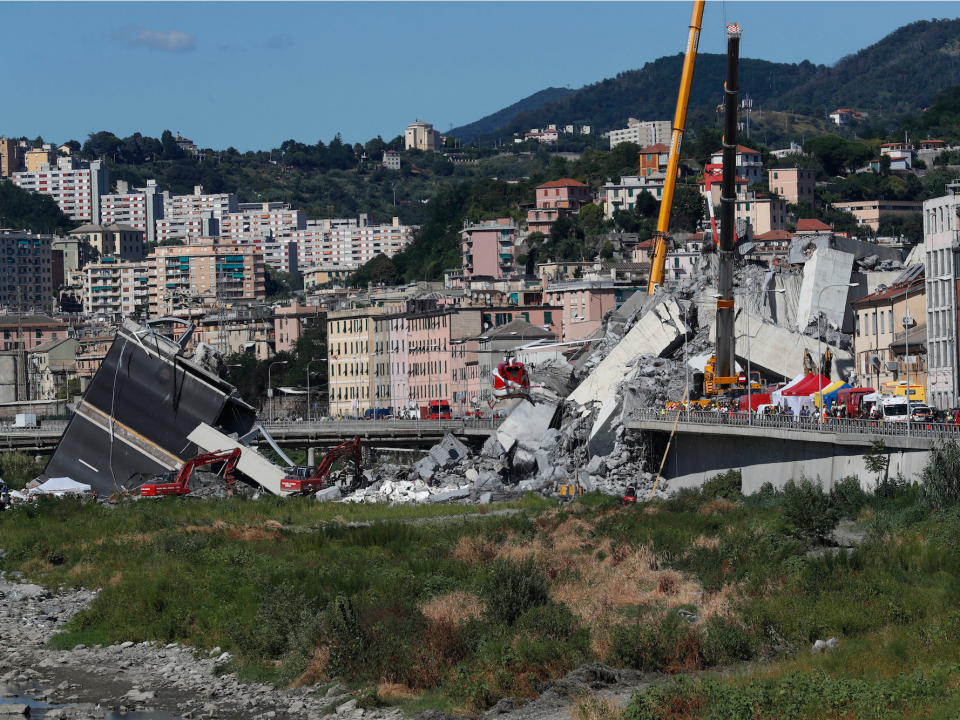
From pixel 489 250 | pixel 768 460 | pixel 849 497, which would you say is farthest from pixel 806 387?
pixel 489 250

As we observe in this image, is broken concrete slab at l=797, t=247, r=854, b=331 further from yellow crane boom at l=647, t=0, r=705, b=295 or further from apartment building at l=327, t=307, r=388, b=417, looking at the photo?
apartment building at l=327, t=307, r=388, b=417

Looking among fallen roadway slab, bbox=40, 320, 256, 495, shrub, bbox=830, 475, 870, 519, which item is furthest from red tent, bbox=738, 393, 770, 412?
fallen roadway slab, bbox=40, 320, 256, 495

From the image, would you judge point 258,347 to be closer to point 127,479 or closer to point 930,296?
point 127,479

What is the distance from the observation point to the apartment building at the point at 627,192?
171750 mm

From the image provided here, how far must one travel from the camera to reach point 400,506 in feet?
207

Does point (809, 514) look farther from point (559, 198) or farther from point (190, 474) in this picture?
point (559, 198)

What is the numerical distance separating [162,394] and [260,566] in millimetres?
29995

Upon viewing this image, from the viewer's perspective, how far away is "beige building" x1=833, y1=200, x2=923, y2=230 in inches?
6973

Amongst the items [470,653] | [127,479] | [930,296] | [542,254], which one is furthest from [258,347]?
[470,653]

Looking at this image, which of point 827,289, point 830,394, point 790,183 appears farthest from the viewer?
point 790,183

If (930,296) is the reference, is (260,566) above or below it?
below

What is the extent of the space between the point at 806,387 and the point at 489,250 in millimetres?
108526

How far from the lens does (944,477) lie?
38.9m

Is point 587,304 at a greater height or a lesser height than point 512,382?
greater
